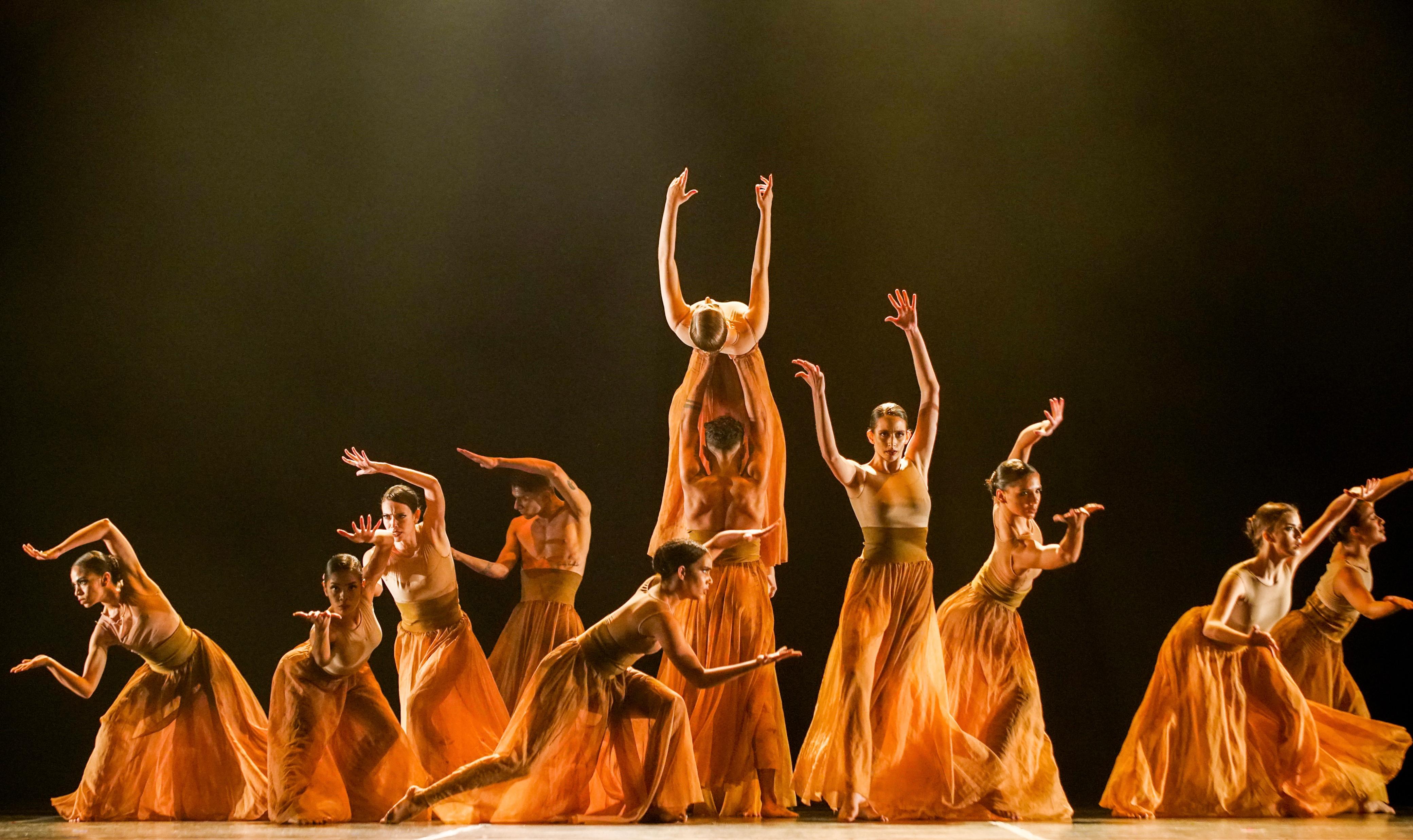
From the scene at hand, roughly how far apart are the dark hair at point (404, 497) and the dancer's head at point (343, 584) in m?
0.59

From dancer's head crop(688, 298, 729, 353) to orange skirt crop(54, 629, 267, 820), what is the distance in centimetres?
208

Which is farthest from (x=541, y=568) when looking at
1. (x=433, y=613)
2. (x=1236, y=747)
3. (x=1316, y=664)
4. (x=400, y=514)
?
(x=1316, y=664)

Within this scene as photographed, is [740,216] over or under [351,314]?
over

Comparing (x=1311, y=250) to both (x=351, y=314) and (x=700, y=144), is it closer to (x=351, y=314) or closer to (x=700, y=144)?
(x=700, y=144)

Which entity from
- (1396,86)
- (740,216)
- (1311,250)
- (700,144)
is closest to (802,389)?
(740,216)

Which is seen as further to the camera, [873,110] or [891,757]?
[873,110]

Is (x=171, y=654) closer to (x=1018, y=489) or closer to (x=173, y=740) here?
(x=173, y=740)

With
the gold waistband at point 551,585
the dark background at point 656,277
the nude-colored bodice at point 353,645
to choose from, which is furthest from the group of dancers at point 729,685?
the dark background at point 656,277

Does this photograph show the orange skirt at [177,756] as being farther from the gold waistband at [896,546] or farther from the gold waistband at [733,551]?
the gold waistband at [896,546]

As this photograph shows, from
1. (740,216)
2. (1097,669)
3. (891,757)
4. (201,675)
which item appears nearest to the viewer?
(891,757)

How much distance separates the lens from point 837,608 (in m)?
5.54

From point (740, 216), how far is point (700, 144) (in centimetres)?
43

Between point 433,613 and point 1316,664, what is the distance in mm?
3423

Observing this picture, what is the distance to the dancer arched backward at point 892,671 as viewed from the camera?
3934mm
